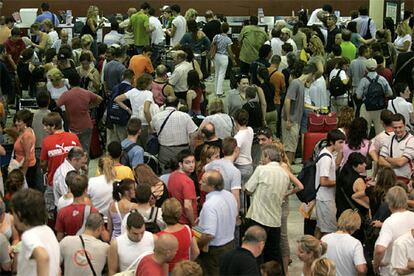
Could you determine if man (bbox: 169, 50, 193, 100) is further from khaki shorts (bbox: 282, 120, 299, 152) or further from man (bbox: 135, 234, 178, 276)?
man (bbox: 135, 234, 178, 276)

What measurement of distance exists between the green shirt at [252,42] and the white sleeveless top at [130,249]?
32.0 feet

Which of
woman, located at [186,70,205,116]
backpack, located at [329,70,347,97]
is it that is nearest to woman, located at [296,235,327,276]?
woman, located at [186,70,205,116]

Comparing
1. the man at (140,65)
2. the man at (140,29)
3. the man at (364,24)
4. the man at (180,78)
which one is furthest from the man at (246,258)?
the man at (364,24)

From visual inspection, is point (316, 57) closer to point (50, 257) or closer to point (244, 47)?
point (244, 47)

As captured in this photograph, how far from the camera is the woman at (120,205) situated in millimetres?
8586

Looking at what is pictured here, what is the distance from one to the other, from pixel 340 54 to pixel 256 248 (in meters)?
8.12

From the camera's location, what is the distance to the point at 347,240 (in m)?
8.28

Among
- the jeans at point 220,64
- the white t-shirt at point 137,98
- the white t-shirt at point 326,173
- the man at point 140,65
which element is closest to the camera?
the white t-shirt at point 326,173

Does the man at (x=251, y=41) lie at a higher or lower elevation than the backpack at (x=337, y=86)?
higher

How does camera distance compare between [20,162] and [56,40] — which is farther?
[56,40]

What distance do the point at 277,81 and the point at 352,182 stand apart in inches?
186

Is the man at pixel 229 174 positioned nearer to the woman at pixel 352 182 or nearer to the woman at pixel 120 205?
the woman at pixel 352 182

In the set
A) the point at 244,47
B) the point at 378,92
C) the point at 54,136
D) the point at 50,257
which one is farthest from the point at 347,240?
the point at 244,47

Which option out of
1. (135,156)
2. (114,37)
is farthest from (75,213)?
(114,37)
